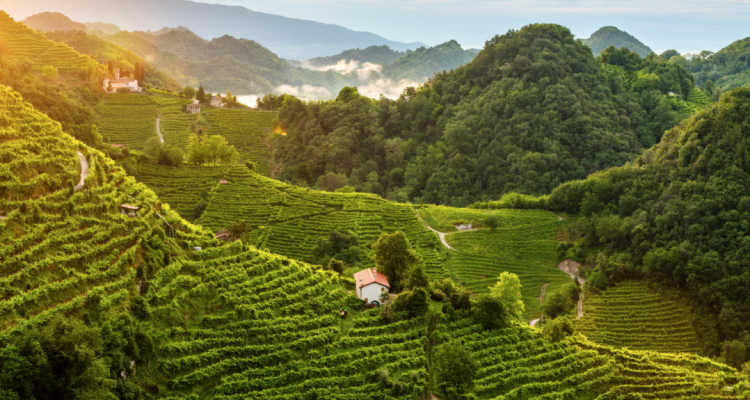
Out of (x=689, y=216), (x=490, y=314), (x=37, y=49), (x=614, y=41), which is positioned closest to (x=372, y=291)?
(x=490, y=314)

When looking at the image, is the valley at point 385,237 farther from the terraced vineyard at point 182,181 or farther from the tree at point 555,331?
the terraced vineyard at point 182,181

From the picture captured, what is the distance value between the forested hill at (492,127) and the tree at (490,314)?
47845 millimetres

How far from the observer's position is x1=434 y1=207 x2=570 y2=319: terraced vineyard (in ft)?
176

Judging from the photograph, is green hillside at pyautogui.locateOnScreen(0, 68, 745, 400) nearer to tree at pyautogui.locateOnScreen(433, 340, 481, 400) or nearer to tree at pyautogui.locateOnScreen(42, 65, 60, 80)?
tree at pyautogui.locateOnScreen(433, 340, 481, 400)

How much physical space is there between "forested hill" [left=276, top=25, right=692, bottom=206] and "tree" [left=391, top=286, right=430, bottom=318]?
1948 inches

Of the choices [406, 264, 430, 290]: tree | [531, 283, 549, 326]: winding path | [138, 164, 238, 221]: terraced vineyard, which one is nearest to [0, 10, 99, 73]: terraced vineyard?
[138, 164, 238, 221]: terraced vineyard

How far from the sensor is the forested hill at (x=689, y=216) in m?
47.8

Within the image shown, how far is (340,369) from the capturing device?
2892cm

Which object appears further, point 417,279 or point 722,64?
point 722,64

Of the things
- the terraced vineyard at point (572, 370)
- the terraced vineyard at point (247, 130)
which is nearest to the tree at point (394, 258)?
the terraced vineyard at point (572, 370)

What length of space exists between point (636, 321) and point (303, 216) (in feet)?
113

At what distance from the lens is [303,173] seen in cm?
8569

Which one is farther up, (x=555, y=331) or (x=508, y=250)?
(x=555, y=331)

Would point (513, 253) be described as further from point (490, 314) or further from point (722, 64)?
point (722, 64)
